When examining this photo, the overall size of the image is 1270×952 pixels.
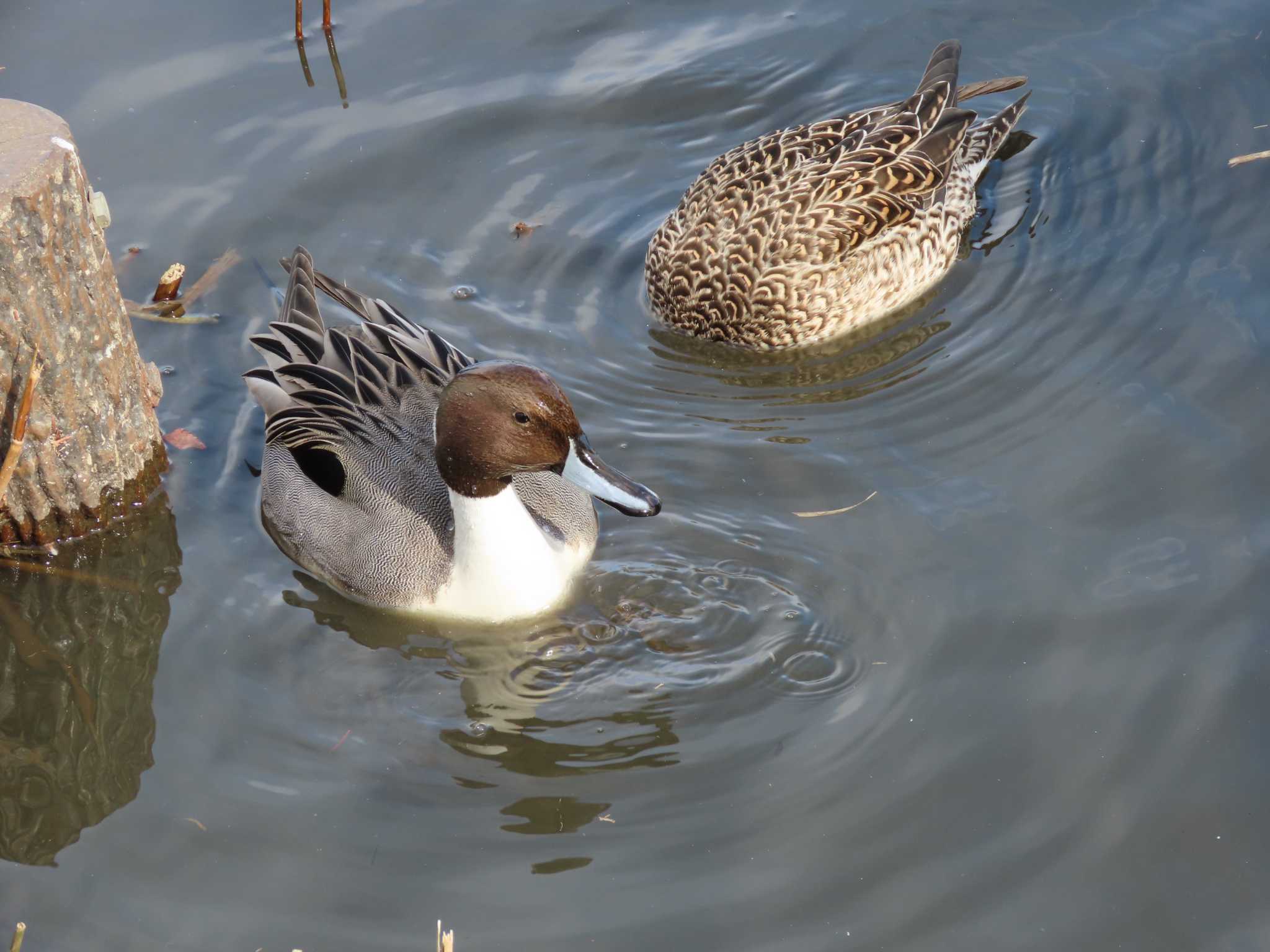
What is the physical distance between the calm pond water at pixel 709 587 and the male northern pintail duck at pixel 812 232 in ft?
0.67

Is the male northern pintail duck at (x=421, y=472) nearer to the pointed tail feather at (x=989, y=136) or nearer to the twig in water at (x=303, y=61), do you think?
the twig in water at (x=303, y=61)

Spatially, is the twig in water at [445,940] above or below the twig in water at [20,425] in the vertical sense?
below

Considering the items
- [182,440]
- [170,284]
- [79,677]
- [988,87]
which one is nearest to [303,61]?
[170,284]

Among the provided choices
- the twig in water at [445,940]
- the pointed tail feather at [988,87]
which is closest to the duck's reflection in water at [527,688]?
the twig in water at [445,940]

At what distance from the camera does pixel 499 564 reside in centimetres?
547

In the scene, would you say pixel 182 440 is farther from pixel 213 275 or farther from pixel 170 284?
pixel 213 275

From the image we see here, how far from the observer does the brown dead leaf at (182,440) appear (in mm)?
6609

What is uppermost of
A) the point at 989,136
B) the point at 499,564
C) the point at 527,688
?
the point at 989,136

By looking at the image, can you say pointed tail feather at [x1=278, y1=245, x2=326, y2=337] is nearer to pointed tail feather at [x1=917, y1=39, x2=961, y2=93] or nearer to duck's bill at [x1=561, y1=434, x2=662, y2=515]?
duck's bill at [x1=561, y1=434, x2=662, y2=515]

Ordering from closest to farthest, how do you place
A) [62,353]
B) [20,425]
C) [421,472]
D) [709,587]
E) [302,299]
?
[20,425]
[62,353]
[709,587]
[421,472]
[302,299]

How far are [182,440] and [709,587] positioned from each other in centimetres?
262

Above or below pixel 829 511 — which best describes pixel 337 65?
above

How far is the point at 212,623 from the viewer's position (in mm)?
5695

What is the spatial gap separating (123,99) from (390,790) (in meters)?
5.50
